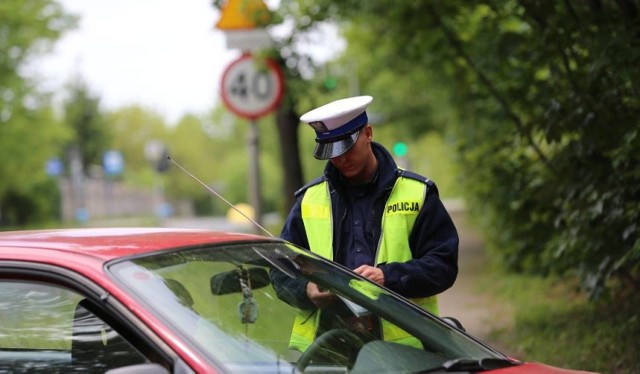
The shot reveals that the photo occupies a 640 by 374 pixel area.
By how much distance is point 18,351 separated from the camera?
384 cm

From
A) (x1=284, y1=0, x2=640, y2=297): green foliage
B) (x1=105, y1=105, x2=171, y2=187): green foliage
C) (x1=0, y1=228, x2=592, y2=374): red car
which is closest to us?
(x1=0, y1=228, x2=592, y2=374): red car

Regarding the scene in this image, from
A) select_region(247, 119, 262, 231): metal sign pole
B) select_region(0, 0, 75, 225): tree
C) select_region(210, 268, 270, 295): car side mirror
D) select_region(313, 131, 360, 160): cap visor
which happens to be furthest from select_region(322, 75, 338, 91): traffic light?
select_region(0, 0, 75, 225): tree

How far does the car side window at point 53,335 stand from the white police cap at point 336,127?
139 cm

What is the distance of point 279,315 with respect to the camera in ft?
12.6

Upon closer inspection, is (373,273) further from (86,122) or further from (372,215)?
(86,122)

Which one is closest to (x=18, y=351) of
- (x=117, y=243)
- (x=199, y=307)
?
(x=117, y=243)

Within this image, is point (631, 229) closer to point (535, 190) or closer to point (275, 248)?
point (535, 190)

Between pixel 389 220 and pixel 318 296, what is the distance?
840 millimetres

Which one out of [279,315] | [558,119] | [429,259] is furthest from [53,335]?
[558,119]

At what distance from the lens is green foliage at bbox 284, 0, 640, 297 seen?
729 centimetres

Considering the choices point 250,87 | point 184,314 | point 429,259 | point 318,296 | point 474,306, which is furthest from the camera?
point 474,306

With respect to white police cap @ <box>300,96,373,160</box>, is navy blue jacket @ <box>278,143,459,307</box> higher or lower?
lower

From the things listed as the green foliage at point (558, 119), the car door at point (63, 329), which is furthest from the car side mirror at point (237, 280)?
the green foliage at point (558, 119)

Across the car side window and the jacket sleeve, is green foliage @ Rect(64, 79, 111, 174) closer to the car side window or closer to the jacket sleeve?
the jacket sleeve
